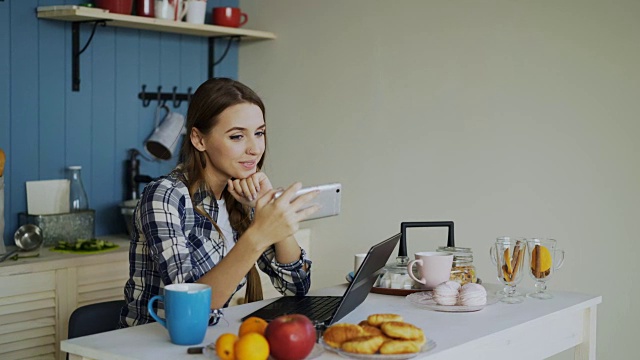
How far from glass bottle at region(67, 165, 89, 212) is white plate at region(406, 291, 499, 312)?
1.74m

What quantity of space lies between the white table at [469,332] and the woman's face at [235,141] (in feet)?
1.20

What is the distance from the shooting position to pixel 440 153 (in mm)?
3576

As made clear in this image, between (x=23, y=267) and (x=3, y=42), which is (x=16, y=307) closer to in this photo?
(x=23, y=267)

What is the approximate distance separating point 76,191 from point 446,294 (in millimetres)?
1897

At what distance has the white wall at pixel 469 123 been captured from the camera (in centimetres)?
314

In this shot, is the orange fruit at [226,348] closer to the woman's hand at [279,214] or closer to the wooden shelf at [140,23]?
the woman's hand at [279,214]

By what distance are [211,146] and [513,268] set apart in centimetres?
82

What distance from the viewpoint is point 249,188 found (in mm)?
2305

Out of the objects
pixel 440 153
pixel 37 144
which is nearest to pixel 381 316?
pixel 440 153

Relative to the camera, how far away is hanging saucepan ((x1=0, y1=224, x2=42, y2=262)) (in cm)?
321

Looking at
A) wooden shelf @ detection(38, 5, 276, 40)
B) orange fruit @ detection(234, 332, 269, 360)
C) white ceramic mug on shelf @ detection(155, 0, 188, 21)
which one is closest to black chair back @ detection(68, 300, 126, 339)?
orange fruit @ detection(234, 332, 269, 360)

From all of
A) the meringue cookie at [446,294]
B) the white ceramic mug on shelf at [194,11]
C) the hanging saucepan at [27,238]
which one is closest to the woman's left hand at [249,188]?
the meringue cookie at [446,294]

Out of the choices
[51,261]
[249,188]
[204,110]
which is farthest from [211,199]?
[51,261]

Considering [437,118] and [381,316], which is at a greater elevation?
[437,118]
